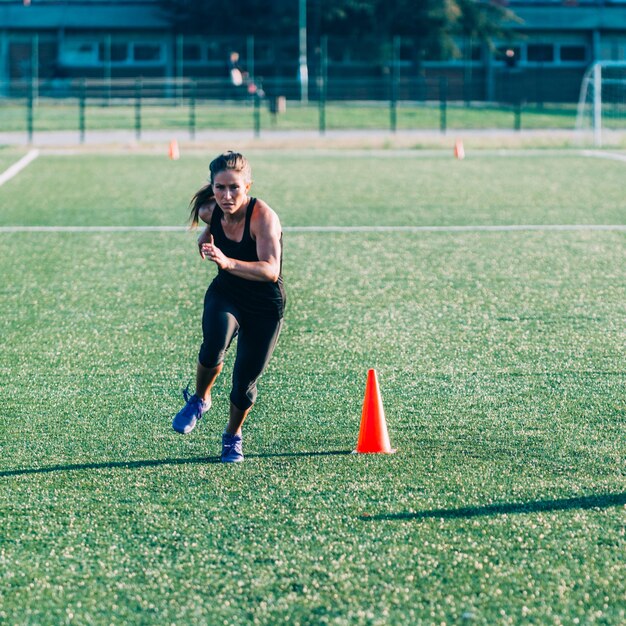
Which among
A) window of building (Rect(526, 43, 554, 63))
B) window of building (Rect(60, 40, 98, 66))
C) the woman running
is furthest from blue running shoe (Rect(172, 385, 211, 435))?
window of building (Rect(526, 43, 554, 63))

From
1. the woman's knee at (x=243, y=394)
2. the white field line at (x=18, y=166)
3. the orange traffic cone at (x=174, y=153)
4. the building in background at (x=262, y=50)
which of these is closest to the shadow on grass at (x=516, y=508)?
the woman's knee at (x=243, y=394)

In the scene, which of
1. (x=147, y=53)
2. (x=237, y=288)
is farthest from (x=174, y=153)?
(x=147, y=53)

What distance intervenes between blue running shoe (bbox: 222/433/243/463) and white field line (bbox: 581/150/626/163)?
2129 cm

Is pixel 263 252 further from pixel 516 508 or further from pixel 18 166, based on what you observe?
pixel 18 166

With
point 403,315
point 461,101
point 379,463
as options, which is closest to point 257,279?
point 379,463

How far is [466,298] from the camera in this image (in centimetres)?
1049

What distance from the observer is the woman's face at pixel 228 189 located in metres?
5.31

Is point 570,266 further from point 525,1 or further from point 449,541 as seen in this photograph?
point 525,1

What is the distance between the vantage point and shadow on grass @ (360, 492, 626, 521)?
16.4 ft

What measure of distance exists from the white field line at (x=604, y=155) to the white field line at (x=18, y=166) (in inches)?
490

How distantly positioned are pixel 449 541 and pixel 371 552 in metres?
0.33

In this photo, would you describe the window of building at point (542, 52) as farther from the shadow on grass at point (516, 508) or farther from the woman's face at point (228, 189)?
the shadow on grass at point (516, 508)

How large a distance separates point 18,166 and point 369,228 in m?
11.1

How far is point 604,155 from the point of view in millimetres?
27516
